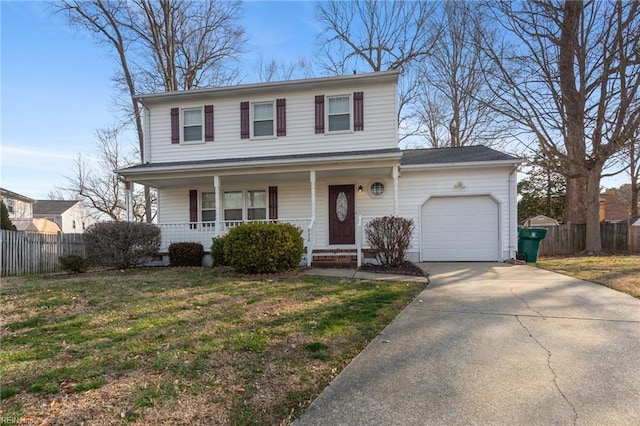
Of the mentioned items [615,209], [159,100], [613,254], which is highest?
[159,100]

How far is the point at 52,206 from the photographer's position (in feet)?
125

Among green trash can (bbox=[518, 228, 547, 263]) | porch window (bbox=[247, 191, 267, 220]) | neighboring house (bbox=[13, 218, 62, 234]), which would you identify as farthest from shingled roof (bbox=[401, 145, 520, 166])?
neighboring house (bbox=[13, 218, 62, 234])

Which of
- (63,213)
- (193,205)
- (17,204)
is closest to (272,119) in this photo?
(193,205)

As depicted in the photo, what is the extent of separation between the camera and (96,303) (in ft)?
17.6

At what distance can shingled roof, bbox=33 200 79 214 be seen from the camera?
37222 mm

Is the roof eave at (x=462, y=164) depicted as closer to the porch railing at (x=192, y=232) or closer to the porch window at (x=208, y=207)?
the porch railing at (x=192, y=232)

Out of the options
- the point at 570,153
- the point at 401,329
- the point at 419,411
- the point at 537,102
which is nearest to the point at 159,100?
the point at 401,329

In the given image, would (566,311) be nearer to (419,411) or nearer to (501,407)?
(501,407)

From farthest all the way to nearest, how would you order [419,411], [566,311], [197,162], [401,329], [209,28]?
[209,28]
[197,162]
[566,311]
[401,329]
[419,411]

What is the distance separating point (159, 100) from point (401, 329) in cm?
1202

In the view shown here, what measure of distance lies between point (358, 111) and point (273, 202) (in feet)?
14.1

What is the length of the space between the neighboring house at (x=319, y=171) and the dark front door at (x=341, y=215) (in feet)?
0.11

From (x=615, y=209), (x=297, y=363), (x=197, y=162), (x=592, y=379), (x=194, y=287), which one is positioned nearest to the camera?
(x=592, y=379)

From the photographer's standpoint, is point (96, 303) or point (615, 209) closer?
point (96, 303)
